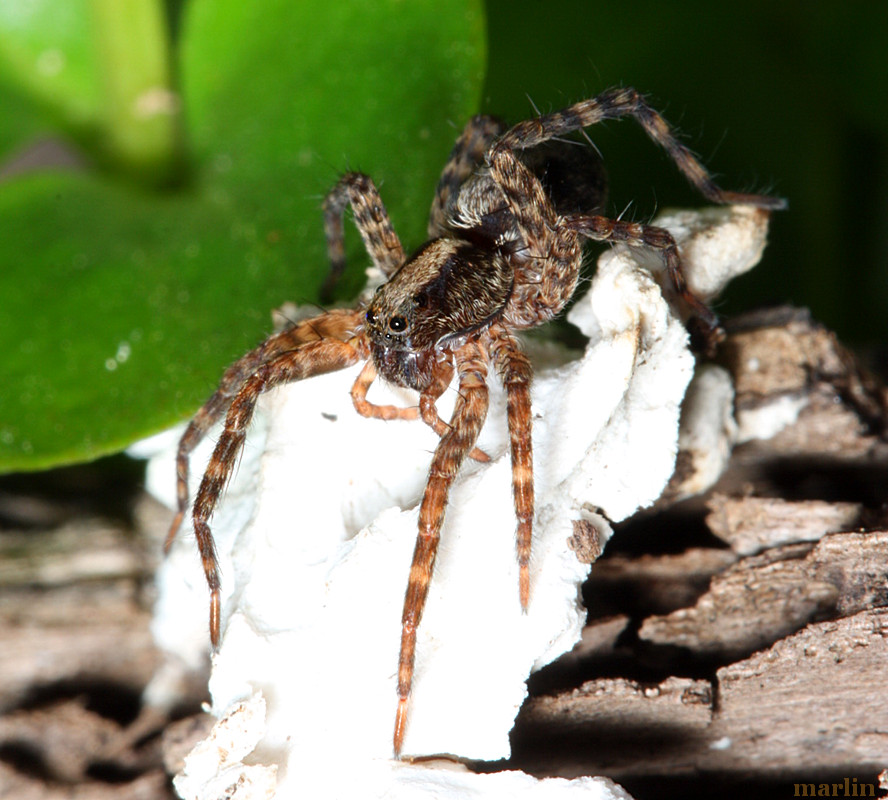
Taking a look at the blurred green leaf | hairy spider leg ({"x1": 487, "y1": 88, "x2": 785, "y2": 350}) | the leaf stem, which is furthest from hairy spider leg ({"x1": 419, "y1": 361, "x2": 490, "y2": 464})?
the blurred green leaf

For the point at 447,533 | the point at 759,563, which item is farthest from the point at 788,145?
the point at 447,533

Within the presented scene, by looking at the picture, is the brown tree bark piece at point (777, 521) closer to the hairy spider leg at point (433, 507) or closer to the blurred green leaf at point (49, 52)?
the hairy spider leg at point (433, 507)

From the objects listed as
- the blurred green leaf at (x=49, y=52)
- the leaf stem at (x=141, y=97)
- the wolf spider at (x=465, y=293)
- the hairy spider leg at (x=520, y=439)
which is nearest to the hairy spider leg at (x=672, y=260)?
the wolf spider at (x=465, y=293)

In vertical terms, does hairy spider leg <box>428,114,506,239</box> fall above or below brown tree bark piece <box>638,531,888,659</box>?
above

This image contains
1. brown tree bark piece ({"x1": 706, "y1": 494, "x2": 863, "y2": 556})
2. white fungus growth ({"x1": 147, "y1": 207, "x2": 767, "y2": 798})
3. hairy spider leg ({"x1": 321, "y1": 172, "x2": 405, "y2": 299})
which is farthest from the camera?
hairy spider leg ({"x1": 321, "y1": 172, "x2": 405, "y2": 299})

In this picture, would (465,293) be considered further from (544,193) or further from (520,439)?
(520,439)

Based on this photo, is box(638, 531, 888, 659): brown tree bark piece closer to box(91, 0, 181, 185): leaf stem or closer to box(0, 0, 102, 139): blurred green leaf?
box(91, 0, 181, 185): leaf stem

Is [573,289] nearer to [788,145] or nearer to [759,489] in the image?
[759,489]
